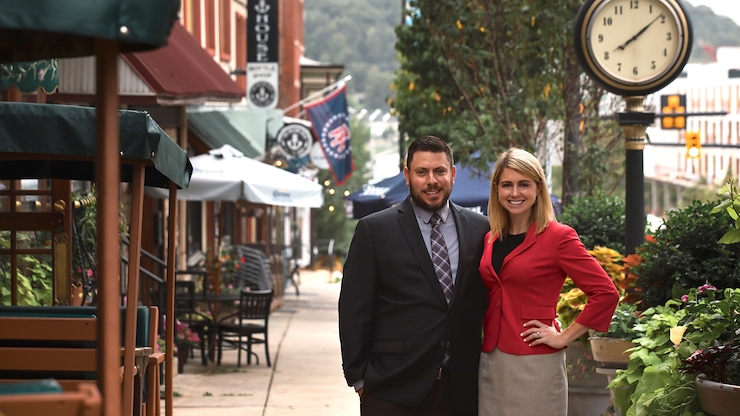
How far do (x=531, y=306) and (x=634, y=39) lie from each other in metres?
3.46

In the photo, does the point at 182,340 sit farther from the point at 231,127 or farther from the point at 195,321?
the point at 231,127

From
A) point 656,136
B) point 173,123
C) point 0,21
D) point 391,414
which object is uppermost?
point 656,136

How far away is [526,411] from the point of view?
382cm

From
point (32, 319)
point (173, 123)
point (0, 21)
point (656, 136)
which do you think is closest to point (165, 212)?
point (173, 123)

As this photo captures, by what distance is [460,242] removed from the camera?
13.5ft

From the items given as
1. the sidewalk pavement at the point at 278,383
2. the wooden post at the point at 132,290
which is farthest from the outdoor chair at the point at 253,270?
the wooden post at the point at 132,290

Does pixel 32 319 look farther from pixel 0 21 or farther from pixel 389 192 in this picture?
pixel 389 192

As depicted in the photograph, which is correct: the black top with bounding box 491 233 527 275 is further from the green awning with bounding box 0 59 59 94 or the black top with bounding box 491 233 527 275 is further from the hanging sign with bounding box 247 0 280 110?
the hanging sign with bounding box 247 0 280 110

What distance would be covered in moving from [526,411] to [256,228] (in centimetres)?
2582

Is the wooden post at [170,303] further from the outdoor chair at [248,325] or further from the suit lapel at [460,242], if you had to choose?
the outdoor chair at [248,325]

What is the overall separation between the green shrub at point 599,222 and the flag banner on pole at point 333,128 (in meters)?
16.2

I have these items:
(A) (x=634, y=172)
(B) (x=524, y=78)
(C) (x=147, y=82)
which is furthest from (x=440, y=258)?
(B) (x=524, y=78)

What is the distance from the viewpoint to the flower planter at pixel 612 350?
5.38 metres

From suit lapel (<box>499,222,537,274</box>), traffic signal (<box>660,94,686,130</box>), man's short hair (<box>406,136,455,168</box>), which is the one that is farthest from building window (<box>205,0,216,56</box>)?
suit lapel (<box>499,222,537,274</box>)
